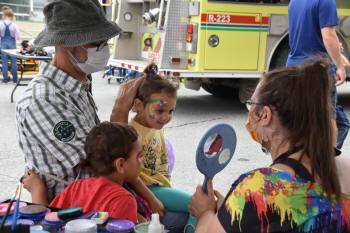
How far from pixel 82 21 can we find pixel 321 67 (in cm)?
112

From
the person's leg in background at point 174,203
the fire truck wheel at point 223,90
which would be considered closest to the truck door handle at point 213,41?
the fire truck wheel at point 223,90

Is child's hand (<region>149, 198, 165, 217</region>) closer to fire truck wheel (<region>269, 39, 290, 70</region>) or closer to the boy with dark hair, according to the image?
the boy with dark hair

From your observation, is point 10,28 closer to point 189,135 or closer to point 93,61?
point 189,135

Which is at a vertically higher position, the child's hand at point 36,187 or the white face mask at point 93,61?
the white face mask at point 93,61

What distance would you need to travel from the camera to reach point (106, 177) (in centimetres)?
223

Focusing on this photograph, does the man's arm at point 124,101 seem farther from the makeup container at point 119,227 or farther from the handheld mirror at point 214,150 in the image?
the makeup container at point 119,227

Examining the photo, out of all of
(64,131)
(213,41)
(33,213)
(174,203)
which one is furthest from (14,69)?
(33,213)

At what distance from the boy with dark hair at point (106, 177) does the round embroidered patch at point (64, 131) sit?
0.08m

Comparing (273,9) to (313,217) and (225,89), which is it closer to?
(225,89)

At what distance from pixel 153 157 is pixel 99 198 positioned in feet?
2.18

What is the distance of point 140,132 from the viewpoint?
9.07 feet

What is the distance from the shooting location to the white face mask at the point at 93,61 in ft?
7.93

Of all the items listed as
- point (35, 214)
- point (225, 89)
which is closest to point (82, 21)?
point (35, 214)

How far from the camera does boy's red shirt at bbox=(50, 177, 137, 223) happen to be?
6.82 ft
